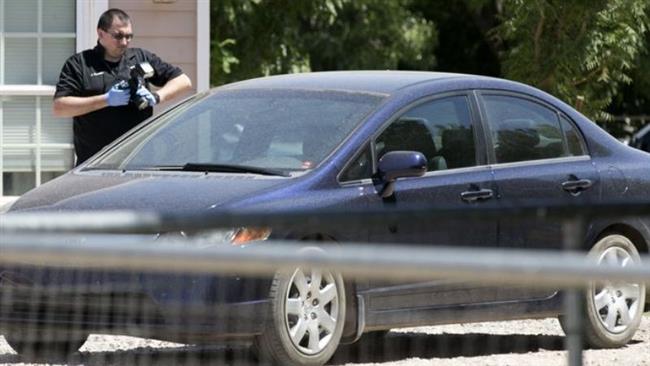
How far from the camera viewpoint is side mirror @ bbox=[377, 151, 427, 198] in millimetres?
7301

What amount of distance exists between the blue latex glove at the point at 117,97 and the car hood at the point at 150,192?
6.38 feet

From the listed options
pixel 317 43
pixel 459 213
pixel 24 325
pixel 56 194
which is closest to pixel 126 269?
pixel 459 213

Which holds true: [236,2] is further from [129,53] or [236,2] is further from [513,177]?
[513,177]

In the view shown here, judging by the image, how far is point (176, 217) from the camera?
300 centimetres

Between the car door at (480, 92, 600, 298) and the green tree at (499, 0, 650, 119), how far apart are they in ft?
22.9

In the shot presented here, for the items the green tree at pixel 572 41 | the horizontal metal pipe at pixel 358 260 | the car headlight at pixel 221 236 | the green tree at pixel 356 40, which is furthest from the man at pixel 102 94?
the green tree at pixel 356 40

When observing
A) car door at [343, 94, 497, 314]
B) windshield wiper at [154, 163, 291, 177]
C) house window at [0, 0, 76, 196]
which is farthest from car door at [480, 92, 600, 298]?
house window at [0, 0, 76, 196]

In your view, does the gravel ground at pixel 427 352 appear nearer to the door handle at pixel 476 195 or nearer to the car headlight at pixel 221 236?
the car headlight at pixel 221 236

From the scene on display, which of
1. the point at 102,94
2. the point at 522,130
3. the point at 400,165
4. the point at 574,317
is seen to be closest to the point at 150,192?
the point at 400,165

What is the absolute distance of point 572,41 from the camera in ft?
50.6

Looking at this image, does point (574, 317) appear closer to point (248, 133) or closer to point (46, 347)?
point (46, 347)

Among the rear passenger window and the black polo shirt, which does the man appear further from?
the rear passenger window

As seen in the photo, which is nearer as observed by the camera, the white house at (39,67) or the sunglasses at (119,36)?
the sunglasses at (119,36)

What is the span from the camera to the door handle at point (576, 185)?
26.8 feet
